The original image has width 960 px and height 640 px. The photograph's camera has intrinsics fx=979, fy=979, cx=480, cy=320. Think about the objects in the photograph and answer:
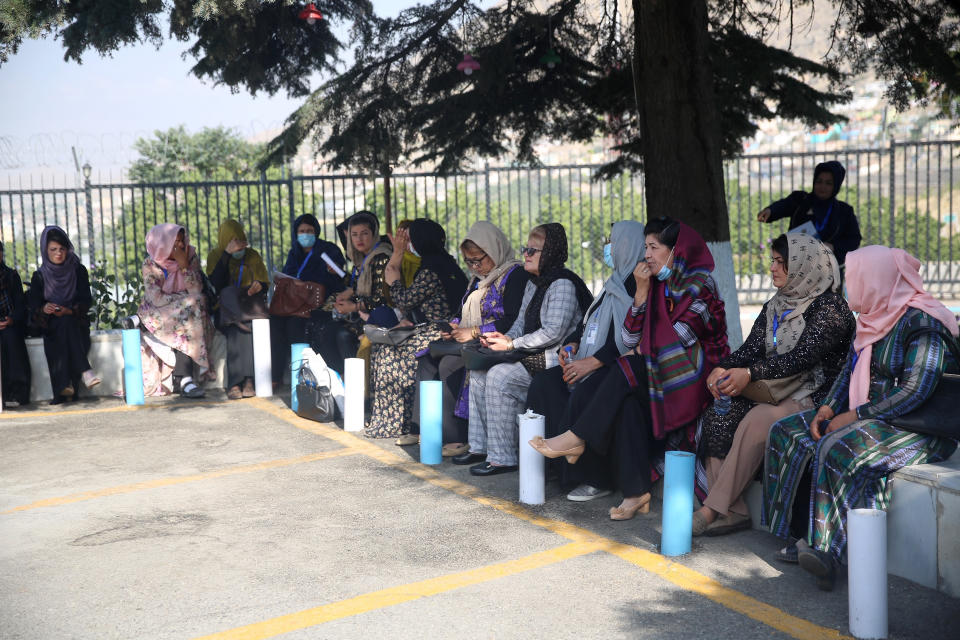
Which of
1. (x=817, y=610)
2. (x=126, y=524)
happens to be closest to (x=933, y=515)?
(x=817, y=610)

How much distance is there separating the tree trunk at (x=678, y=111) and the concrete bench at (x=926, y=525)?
3.69 m

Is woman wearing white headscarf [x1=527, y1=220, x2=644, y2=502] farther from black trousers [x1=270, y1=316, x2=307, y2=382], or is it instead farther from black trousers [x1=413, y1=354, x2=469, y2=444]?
black trousers [x1=270, y1=316, x2=307, y2=382]

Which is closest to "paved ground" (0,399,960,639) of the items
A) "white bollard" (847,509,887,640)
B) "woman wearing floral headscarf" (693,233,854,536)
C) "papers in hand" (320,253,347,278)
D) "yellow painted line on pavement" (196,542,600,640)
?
"yellow painted line on pavement" (196,542,600,640)

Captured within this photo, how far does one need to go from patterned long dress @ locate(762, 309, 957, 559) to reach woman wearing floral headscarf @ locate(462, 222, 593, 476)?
6.43 feet

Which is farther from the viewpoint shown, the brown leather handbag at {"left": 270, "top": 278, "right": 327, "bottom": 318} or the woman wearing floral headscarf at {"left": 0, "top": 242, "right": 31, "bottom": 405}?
the brown leather handbag at {"left": 270, "top": 278, "right": 327, "bottom": 318}

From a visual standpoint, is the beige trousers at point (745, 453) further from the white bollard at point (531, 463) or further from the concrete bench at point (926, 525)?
the white bollard at point (531, 463)

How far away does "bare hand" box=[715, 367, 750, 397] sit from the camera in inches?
187

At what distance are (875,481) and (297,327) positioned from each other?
5972 mm

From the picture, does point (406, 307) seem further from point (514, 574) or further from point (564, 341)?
point (514, 574)

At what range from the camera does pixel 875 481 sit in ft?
13.6

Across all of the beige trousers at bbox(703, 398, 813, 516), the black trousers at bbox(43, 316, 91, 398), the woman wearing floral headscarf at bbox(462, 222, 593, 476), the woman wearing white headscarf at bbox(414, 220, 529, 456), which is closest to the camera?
the beige trousers at bbox(703, 398, 813, 516)

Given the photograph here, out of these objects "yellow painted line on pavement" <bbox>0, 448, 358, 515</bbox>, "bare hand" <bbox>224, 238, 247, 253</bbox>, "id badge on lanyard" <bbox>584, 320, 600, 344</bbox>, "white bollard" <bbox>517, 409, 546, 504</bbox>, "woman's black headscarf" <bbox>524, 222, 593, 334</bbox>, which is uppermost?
"bare hand" <bbox>224, 238, 247, 253</bbox>

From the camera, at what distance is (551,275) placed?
6.11 m

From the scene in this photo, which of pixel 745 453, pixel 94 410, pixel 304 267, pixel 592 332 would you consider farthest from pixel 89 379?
pixel 745 453
